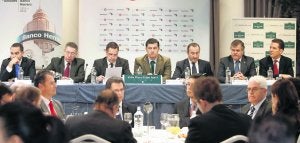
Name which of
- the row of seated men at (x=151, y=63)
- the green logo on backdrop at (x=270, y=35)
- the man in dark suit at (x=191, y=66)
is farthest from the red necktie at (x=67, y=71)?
the green logo on backdrop at (x=270, y=35)

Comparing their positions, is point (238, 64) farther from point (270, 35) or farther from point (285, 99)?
point (285, 99)

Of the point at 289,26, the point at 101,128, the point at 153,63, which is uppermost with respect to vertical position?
the point at 289,26

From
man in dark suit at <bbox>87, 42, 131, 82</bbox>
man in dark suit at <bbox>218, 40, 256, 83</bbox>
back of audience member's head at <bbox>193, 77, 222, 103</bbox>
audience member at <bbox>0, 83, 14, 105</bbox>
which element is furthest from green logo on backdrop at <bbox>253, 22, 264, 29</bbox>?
audience member at <bbox>0, 83, 14, 105</bbox>

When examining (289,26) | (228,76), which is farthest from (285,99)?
(289,26)

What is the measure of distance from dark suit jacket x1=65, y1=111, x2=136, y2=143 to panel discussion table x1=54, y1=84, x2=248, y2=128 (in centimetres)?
331

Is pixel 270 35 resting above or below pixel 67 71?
above

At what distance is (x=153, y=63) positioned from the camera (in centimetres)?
798

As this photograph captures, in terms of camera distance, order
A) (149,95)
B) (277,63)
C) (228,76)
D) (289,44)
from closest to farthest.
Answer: (149,95)
(228,76)
(277,63)
(289,44)

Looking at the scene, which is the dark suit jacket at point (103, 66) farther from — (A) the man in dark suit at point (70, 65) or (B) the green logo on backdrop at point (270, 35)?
(B) the green logo on backdrop at point (270, 35)

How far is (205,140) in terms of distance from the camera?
11.6ft

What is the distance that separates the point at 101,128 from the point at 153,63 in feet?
14.7

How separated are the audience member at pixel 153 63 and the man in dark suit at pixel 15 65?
4.92 feet

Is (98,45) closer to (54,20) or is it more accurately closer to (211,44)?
(54,20)

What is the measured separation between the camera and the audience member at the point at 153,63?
26.0 ft
